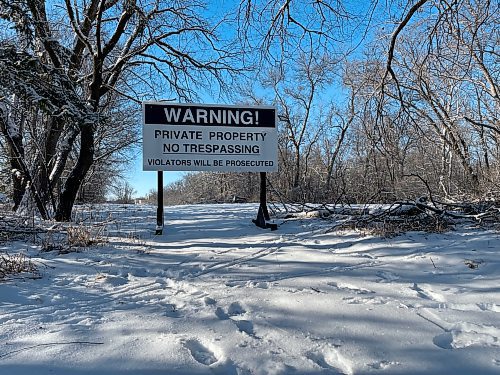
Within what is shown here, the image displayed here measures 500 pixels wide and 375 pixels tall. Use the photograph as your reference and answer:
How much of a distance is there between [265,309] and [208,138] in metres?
4.53

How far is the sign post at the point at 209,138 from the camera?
6.61m

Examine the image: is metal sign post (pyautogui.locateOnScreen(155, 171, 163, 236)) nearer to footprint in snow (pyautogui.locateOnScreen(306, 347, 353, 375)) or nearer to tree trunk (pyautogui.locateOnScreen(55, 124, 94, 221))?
tree trunk (pyautogui.locateOnScreen(55, 124, 94, 221))

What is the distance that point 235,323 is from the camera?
8.46 feet

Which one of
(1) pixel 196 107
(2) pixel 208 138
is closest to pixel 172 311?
(2) pixel 208 138

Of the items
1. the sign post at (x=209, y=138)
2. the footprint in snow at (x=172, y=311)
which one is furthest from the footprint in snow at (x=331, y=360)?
the sign post at (x=209, y=138)

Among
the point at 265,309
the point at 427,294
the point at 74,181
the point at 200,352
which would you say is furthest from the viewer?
the point at 74,181

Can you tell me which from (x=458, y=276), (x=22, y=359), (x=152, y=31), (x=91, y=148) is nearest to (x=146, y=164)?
(x=91, y=148)

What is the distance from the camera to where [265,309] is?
282 centimetres

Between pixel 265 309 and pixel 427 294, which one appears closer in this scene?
pixel 265 309

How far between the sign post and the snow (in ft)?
7.26

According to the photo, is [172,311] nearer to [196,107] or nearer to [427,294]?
[427,294]

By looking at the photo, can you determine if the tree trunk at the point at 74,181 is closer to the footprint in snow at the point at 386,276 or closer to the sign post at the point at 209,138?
the sign post at the point at 209,138

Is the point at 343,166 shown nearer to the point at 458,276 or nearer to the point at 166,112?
the point at 166,112

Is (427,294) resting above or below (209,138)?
below
